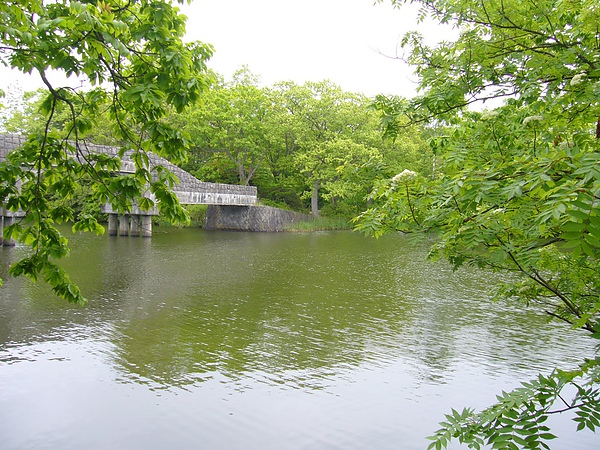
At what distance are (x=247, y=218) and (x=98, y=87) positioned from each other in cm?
2766

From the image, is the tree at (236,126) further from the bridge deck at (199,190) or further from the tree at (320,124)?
the bridge deck at (199,190)

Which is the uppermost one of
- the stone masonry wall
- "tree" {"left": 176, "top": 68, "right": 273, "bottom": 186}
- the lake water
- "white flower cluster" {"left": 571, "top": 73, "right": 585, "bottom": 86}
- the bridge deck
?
"tree" {"left": 176, "top": 68, "right": 273, "bottom": 186}

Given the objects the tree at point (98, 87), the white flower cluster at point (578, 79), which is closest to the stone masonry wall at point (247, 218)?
the tree at point (98, 87)

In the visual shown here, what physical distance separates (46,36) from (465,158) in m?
2.79

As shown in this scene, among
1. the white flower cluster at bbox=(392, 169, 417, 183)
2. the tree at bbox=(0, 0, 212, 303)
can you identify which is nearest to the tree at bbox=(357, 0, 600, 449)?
the white flower cluster at bbox=(392, 169, 417, 183)

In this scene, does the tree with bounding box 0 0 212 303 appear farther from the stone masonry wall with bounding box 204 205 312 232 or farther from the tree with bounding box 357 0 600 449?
the stone masonry wall with bounding box 204 205 312 232

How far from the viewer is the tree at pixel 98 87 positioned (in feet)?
10.6

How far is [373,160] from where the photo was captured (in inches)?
173

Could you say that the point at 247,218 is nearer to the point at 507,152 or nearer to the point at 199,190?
the point at 199,190

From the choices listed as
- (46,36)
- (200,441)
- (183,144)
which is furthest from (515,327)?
(46,36)

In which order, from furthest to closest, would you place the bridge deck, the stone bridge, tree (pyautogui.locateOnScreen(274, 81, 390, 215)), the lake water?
tree (pyautogui.locateOnScreen(274, 81, 390, 215)), the bridge deck, the stone bridge, the lake water

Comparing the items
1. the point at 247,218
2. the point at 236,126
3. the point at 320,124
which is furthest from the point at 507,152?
the point at 320,124

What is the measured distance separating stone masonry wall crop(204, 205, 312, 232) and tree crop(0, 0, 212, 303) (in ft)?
88.4

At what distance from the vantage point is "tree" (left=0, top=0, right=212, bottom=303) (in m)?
3.22
